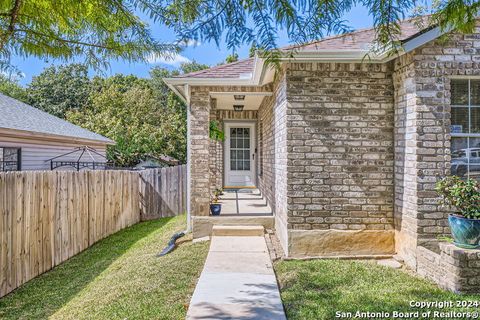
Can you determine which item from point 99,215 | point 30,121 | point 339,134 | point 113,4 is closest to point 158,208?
point 99,215

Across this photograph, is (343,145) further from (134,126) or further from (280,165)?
(134,126)

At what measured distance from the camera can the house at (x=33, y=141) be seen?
10406 mm

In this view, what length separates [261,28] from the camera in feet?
6.79

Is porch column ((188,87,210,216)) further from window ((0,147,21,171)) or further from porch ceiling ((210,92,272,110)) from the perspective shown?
window ((0,147,21,171))

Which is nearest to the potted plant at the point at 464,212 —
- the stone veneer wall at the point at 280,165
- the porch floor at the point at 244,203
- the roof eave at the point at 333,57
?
the roof eave at the point at 333,57

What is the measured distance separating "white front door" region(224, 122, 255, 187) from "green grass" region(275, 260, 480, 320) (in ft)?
21.8

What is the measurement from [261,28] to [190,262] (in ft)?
14.4

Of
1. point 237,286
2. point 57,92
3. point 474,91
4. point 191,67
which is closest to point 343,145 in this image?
point 474,91

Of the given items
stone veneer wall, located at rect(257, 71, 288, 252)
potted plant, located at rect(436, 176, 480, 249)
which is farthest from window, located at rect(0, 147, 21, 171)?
potted plant, located at rect(436, 176, 480, 249)

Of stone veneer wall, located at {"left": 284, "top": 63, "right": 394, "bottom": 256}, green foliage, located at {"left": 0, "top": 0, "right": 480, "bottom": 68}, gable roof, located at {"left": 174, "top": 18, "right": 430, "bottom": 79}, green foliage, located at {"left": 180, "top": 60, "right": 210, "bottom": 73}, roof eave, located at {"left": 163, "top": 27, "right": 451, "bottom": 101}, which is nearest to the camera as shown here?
green foliage, located at {"left": 0, "top": 0, "right": 480, "bottom": 68}

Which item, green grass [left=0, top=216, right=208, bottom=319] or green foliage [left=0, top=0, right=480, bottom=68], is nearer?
green foliage [left=0, top=0, right=480, bottom=68]

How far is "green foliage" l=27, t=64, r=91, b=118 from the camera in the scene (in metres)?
33.6

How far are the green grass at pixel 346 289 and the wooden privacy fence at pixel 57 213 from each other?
4.12 meters

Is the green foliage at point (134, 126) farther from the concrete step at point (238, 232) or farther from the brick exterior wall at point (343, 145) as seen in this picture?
the brick exterior wall at point (343, 145)
